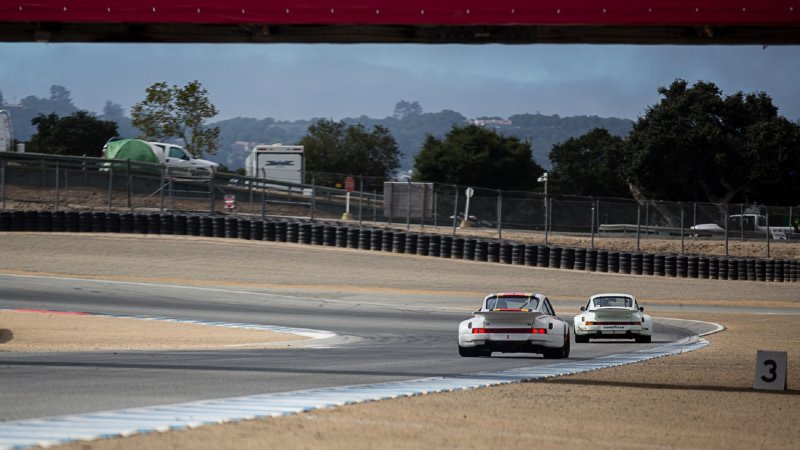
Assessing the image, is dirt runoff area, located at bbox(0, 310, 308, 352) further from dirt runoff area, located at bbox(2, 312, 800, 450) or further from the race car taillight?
dirt runoff area, located at bbox(2, 312, 800, 450)

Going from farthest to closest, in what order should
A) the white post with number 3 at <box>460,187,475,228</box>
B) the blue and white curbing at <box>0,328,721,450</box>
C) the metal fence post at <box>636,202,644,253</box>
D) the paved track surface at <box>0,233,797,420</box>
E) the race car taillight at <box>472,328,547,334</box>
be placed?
1. the metal fence post at <box>636,202,644,253</box>
2. the white post with number 3 at <box>460,187,475,228</box>
3. the race car taillight at <box>472,328,547,334</box>
4. the paved track surface at <box>0,233,797,420</box>
5. the blue and white curbing at <box>0,328,721,450</box>

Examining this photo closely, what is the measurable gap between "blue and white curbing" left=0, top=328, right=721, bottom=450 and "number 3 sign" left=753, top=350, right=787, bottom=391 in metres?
2.44

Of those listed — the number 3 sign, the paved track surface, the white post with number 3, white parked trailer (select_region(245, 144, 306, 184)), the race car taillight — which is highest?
white parked trailer (select_region(245, 144, 306, 184))

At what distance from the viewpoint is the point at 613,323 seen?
963 inches

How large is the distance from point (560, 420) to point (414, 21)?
16.2ft

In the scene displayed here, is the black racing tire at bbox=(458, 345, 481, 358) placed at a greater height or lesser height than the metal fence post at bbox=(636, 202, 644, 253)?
lesser

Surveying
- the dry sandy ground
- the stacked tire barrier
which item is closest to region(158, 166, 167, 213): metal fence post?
the stacked tire barrier

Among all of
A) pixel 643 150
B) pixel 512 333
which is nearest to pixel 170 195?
pixel 512 333

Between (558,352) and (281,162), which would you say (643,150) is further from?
(558,352)

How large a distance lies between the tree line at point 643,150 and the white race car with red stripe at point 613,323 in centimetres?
5628

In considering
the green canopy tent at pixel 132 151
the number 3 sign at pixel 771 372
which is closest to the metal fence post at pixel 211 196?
the green canopy tent at pixel 132 151

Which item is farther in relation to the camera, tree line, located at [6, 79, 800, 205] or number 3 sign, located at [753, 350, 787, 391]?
tree line, located at [6, 79, 800, 205]

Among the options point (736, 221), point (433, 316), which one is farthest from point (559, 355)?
point (736, 221)

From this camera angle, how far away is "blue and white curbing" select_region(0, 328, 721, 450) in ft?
25.7
